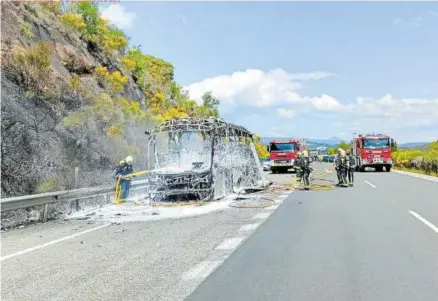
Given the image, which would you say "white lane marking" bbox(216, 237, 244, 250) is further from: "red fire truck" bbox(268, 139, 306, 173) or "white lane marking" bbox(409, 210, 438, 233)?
"red fire truck" bbox(268, 139, 306, 173)

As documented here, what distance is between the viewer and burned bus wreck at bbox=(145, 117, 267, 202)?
15.7 metres

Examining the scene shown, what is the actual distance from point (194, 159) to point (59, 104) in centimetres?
981

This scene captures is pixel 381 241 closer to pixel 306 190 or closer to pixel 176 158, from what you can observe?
pixel 176 158

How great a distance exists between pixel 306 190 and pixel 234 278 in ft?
48.0

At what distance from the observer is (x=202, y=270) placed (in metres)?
6.54

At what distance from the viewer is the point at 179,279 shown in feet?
20.0

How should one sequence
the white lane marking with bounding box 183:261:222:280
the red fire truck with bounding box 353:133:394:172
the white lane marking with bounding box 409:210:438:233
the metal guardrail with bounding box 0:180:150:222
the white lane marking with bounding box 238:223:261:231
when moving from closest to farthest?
1. the white lane marking with bounding box 183:261:222:280
2. the white lane marking with bounding box 409:210:438:233
3. the white lane marking with bounding box 238:223:261:231
4. the metal guardrail with bounding box 0:180:150:222
5. the red fire truck with bounding box 353:133:394:172

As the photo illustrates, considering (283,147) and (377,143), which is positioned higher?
(377,143)

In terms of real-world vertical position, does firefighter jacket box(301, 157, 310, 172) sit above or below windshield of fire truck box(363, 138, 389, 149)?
below

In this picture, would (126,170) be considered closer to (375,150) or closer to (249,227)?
(249,227)

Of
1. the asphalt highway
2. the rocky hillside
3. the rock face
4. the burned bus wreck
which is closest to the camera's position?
the asphalt highway

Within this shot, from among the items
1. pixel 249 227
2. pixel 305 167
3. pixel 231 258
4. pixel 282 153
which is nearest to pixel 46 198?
pixel 249 227

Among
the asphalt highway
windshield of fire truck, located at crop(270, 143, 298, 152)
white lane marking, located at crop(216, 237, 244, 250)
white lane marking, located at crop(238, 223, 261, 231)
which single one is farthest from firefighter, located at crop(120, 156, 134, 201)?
windshield of fire truck, located at crop(270, 143, 298, 152)

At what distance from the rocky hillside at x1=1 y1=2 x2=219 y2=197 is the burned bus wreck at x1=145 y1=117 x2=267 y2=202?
9.71 ft
